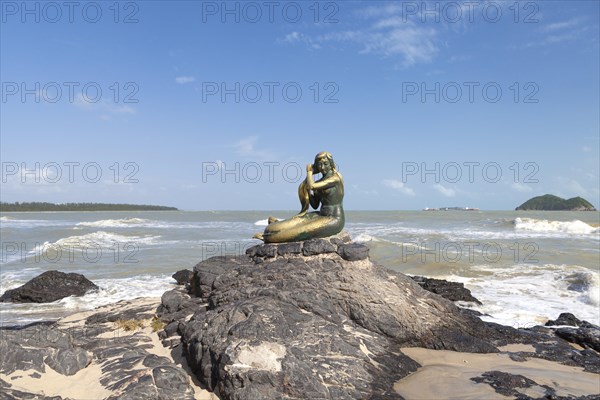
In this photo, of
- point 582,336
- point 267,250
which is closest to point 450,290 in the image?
point 582,336

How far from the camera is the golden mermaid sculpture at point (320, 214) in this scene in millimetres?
6910

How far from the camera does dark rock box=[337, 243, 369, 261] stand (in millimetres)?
6566

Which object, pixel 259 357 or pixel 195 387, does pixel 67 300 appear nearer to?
pixel 195 387

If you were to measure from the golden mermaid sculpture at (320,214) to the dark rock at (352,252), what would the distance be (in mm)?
432

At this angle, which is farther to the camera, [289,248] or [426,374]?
[289,248]

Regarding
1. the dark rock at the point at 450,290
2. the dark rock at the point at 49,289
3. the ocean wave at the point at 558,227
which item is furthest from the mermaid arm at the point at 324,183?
the ocean wave at the point at 558,227

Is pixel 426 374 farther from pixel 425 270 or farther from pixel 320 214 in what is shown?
pixel 425 270

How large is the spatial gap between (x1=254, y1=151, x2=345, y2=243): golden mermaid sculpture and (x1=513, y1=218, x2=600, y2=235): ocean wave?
114 feet

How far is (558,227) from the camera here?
3778cm

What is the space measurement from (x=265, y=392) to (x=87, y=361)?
2.38 metres

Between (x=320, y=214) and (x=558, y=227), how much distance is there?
3826 centimetres

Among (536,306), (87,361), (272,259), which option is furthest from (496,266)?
(87,361)

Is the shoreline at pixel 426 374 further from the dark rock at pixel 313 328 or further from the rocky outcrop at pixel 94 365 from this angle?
the dark rock at pixel 313 328

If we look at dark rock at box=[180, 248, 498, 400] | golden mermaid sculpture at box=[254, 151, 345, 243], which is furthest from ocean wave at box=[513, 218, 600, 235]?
golden mermaid sculpture at box=[254, 151, 345, 243]
